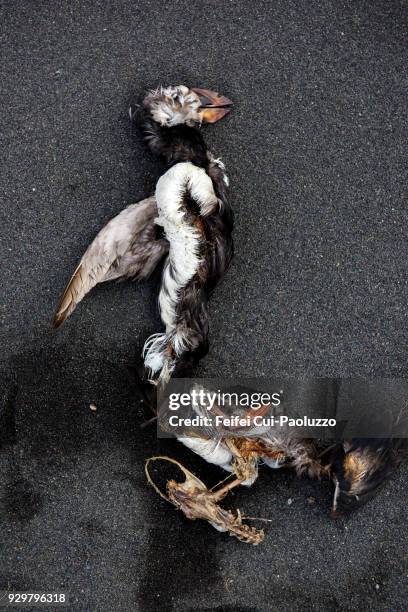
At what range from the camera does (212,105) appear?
139 inches

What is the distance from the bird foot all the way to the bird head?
2.00 m

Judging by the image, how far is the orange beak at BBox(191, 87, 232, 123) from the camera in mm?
3527

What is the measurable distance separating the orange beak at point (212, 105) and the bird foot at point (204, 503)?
82.0 inches

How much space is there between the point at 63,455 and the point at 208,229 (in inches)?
65.0

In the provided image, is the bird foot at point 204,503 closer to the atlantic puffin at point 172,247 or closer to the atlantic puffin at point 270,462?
the atlantic puffin at point 270,462

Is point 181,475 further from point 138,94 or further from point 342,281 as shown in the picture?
point 138,94

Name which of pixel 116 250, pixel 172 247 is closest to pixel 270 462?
pixel 172 247

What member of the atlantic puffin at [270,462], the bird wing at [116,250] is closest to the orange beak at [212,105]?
the bird wing at [116,250]

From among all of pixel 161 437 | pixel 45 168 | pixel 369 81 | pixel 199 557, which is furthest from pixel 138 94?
pixel 199 557

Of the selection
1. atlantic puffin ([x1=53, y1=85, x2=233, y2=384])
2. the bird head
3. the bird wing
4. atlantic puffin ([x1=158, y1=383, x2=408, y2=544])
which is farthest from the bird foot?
the bird head

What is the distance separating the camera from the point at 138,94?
3598 millimetres

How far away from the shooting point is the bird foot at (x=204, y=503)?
10.9 feet

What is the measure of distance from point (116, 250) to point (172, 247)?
14.2 inches

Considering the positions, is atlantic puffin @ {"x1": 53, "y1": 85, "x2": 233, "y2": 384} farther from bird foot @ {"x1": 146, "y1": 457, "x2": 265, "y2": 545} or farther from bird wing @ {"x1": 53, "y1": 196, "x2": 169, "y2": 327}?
bird foot @ {"x1": 146, "y1": 457, "x2": 265, "y2": 545}
